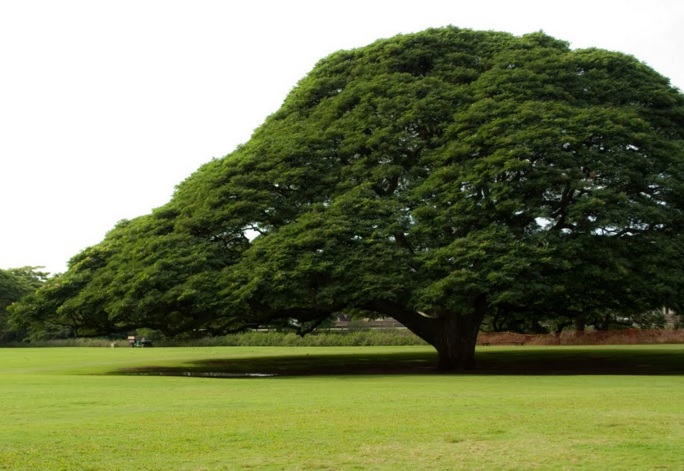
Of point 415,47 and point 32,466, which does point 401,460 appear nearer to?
point 32,466

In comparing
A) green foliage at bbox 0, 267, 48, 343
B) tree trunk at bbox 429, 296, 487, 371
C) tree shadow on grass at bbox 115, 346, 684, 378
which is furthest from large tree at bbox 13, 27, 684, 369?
green foliage at bbox 0, 267, 48, 343

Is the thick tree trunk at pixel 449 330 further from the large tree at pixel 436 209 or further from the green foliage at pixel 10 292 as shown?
the green foliage at pixel 10 292

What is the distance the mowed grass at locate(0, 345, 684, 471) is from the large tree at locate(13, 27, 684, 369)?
18.7ft

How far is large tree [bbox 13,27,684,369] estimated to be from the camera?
27.4 m

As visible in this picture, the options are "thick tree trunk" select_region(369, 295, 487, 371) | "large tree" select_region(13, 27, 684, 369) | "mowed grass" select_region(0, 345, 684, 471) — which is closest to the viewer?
"mowed grass" select_region(0, 345, 684, 471)

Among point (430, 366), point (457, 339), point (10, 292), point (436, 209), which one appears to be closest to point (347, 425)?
point (436, 209)

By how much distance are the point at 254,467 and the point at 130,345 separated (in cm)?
6524

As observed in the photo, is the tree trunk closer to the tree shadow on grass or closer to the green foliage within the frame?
the tree shadow on grass

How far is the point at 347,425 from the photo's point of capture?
1273 centimetres

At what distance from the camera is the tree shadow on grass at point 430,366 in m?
29.2

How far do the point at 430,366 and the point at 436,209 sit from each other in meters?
7.66

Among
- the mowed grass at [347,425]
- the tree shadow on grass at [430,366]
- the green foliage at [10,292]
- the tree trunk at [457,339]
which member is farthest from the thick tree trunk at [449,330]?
the green foliage at [10,292]

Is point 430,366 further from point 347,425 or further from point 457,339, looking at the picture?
point 347,425

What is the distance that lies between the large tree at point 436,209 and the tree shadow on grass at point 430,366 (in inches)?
73.0
